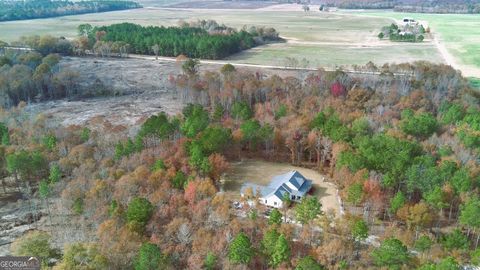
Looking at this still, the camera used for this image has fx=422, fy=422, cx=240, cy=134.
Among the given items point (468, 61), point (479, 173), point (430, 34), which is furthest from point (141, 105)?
point (430, 34)

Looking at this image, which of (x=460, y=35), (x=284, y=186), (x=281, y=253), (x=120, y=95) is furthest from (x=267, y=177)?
(x=460, y=35)

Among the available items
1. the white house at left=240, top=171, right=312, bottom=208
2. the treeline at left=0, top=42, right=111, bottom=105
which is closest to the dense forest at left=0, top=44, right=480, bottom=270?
the white house at left=240, top=171, right=312, bottom=208

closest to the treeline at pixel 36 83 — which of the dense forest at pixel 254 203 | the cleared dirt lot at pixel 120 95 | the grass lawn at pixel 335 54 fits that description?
the cleared dirt lot at pixel 120 95

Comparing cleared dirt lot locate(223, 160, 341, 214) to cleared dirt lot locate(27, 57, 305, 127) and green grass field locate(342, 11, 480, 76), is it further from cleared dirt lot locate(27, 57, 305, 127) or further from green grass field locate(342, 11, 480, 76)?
green grass field locate(342, 11, 480, 76)

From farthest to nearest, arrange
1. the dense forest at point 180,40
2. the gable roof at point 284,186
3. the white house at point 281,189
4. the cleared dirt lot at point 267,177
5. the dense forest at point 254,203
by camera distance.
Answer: the dense forest at point 180,40, the cleared dirt lot at point 267,177, the gable roof at point 284,186, the white house at point 281,189, the dense forest at point 254,203

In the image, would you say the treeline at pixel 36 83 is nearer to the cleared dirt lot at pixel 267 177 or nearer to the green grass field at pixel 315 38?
the green grass field at pixel 315 38

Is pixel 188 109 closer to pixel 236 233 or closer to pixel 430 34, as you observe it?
pixel 236 233

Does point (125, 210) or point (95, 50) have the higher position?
point (95, 50)
